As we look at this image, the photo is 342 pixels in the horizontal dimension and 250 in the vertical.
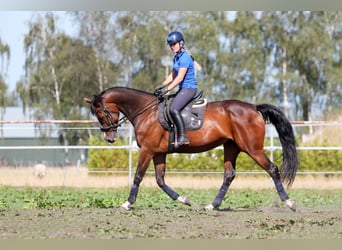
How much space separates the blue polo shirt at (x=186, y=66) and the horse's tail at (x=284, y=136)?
1113 millimetres

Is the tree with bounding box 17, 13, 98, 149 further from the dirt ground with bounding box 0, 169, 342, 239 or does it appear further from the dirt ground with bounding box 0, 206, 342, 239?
the dirt ground with bounding box 0, 206, 342, 239

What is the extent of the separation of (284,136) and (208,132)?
3.91 feet

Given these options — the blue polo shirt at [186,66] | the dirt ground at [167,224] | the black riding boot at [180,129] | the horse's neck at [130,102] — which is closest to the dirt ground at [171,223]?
the dirt ground at [167,224]

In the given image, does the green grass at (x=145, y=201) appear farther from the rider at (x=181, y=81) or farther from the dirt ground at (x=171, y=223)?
the rider at (x=181, y=81)

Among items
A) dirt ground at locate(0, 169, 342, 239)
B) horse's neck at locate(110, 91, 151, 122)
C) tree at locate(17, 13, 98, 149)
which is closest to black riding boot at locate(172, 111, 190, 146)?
horse's neck at locate(110, 91, 151, 122)

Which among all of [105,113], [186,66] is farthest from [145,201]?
[186,66]

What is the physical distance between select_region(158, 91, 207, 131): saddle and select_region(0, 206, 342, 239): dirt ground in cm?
119

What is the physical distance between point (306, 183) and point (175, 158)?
5.30m

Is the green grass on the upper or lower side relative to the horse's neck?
lower

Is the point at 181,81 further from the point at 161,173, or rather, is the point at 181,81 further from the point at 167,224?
the point at 167,224

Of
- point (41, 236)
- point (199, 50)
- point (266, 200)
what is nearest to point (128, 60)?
point (199, 50)

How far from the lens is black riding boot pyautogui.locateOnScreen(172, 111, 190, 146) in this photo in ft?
31.4

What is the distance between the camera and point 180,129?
961 cm

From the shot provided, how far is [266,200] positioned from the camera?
12164 millimetres
